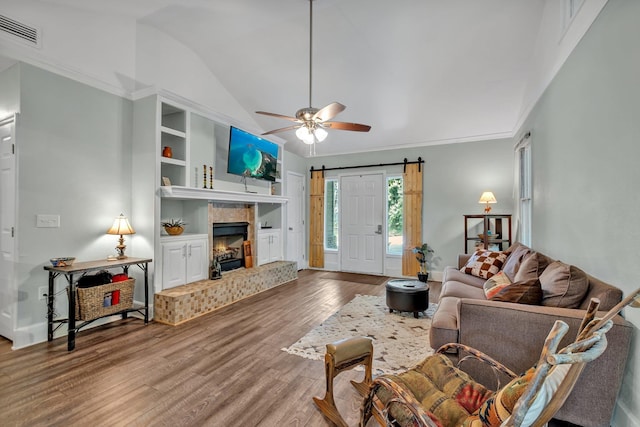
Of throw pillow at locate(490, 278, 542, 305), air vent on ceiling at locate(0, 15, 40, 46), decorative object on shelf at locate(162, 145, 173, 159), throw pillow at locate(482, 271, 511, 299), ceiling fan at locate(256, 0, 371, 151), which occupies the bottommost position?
throw pillow at locate(482, 271, 511, 299)

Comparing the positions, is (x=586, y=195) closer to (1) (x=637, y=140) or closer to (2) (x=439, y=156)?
(1) (x=637, y=140)

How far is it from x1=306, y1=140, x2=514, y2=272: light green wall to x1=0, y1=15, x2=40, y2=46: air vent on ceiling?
17.8ft

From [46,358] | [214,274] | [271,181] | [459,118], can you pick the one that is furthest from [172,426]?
[459,118]

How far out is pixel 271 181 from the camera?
220 inches

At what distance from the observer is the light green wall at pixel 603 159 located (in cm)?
151

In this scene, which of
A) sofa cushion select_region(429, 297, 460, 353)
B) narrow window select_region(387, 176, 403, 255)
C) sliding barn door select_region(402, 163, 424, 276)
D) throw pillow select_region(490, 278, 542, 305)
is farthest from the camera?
narrow window select_region(387, 176, 403, 255)

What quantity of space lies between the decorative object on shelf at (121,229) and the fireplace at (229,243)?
4.16 ft

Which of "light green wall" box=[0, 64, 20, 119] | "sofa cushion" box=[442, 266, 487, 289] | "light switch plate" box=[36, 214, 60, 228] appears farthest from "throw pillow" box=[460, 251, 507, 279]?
"light green wall" box=[0, 64, 20, 119]

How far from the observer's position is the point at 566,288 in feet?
6.14

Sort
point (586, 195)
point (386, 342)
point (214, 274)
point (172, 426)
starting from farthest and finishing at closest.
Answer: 1. point (214, 274)
2. point (386, 342)
3. point (586, 195)
4. point (172, 426)

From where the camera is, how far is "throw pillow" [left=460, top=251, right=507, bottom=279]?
12.1 ft

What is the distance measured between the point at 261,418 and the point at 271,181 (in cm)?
423

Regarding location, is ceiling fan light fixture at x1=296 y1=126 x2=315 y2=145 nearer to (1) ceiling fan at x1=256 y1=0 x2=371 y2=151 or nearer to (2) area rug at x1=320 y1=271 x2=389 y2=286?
(1) ceiling fan at x1=256 y1=0 x2=371 y2=151

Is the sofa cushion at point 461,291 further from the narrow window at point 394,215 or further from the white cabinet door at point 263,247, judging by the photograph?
the white cabinet door at point 263,247
